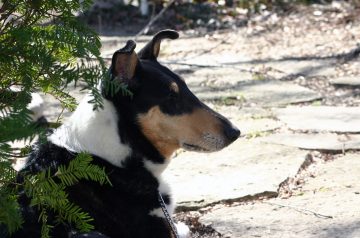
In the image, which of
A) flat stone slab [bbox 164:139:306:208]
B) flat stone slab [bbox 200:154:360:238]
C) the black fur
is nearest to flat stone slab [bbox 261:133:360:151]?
flat stone slab [bbox 164:139:306:208]

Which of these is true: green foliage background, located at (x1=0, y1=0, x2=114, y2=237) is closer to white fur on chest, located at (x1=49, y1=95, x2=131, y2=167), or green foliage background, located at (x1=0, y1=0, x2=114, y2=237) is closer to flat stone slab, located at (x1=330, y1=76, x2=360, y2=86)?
white fur on chest, located at (x1=49, y1=95, x2=131, y2=167)

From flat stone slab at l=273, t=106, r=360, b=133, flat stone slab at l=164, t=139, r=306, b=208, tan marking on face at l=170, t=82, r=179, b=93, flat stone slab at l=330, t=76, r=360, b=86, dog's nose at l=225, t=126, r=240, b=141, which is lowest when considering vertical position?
flat stone slab at l=164, t=139, r=306, b=208

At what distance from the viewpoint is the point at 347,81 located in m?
6.44

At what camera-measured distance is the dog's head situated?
11.2 ft

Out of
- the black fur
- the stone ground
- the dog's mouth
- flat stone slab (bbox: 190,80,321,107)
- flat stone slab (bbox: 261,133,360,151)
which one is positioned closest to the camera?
the black fur

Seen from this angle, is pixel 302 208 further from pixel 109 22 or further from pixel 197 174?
pixel 109 22

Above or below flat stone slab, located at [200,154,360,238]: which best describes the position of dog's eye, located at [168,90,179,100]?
above

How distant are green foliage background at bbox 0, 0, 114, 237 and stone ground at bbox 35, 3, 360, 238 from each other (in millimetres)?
1331

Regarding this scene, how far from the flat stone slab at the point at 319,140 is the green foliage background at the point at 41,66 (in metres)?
2.43

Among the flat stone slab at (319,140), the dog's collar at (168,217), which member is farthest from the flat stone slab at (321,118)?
the dog's collar at (168,217)

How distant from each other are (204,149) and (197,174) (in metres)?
1.00

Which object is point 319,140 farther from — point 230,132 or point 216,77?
point 216,77

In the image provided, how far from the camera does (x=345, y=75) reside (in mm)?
6637

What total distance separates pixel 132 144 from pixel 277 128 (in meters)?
2.19
